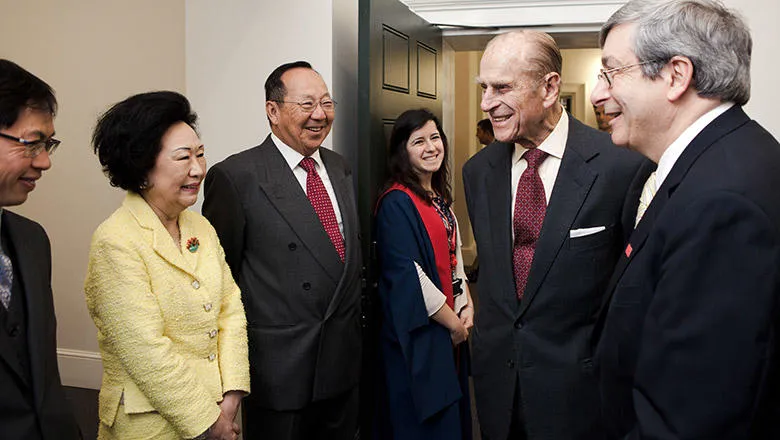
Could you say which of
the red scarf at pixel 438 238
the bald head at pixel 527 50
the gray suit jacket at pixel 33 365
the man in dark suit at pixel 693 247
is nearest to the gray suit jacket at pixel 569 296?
the bald head at pixel 527 50

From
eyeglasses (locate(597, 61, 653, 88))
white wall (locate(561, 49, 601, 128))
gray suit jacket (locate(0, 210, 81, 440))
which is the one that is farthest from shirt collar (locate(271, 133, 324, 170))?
white wall (locate(561, 49, 601, 128))

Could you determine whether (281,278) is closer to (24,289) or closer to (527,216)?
(527,216)

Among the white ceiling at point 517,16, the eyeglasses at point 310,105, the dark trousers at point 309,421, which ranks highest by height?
the white ceiling at point 517,16

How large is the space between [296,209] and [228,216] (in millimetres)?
238

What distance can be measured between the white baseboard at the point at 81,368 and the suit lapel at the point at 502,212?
3248mm

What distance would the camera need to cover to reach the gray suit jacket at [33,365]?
1341 mm

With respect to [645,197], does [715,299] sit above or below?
below

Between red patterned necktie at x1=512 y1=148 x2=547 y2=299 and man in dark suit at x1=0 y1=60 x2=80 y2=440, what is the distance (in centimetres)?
124

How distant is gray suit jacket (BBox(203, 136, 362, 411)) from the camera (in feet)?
7.73

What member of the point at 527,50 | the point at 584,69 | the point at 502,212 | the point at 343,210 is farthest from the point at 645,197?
the point at 584,69

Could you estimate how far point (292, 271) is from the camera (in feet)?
7.79

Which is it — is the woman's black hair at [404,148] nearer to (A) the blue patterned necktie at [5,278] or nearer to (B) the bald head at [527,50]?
(B) the bald head at [527,50]

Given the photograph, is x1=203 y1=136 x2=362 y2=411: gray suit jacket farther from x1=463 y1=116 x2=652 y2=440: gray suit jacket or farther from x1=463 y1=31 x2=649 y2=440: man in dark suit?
x1=463 y1=116 x2=652 y2=440: gray suit jacket

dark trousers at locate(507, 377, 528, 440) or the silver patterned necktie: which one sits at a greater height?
the silver patterned necktie
